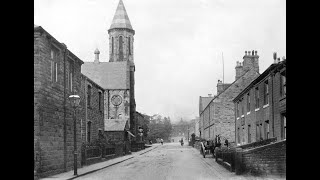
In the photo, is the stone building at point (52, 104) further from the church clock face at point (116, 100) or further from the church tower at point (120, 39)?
the church tower at point (120, 39)

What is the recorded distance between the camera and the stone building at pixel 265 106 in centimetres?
2077

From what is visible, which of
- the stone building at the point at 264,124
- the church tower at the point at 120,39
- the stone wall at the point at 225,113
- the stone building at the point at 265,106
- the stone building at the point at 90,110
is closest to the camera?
the stone building at the point at 264,124

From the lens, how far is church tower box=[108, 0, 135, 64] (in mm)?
80688

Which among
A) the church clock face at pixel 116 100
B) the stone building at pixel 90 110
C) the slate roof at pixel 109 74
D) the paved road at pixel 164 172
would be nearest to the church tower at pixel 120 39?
the slate roof at pixel 109 74

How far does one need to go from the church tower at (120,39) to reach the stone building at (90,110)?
48301 millimetres

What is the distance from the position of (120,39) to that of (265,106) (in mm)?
60360

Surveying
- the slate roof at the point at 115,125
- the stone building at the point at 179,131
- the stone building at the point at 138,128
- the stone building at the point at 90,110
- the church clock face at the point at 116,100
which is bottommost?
the stone building at the point at 179,131

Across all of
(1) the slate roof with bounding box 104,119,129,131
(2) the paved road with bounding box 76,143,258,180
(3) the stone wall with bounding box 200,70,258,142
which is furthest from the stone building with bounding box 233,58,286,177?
(1) the slate roof with bounding box 104,119,129,131

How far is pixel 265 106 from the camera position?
2420cm

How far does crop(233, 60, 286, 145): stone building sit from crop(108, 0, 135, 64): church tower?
49526 mm

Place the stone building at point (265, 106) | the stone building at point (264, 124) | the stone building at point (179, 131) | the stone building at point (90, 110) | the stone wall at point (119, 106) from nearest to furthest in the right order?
the stone building at point (264, 124) < the stone building at point (265, 106) < the stone building at point (90, 110) < the stone wall at point (119, 106) < the stone building at point (179, 131)

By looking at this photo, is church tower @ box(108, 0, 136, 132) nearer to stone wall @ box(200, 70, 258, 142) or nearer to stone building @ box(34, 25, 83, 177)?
stone wall @ box(200, 70, 258, 142)
